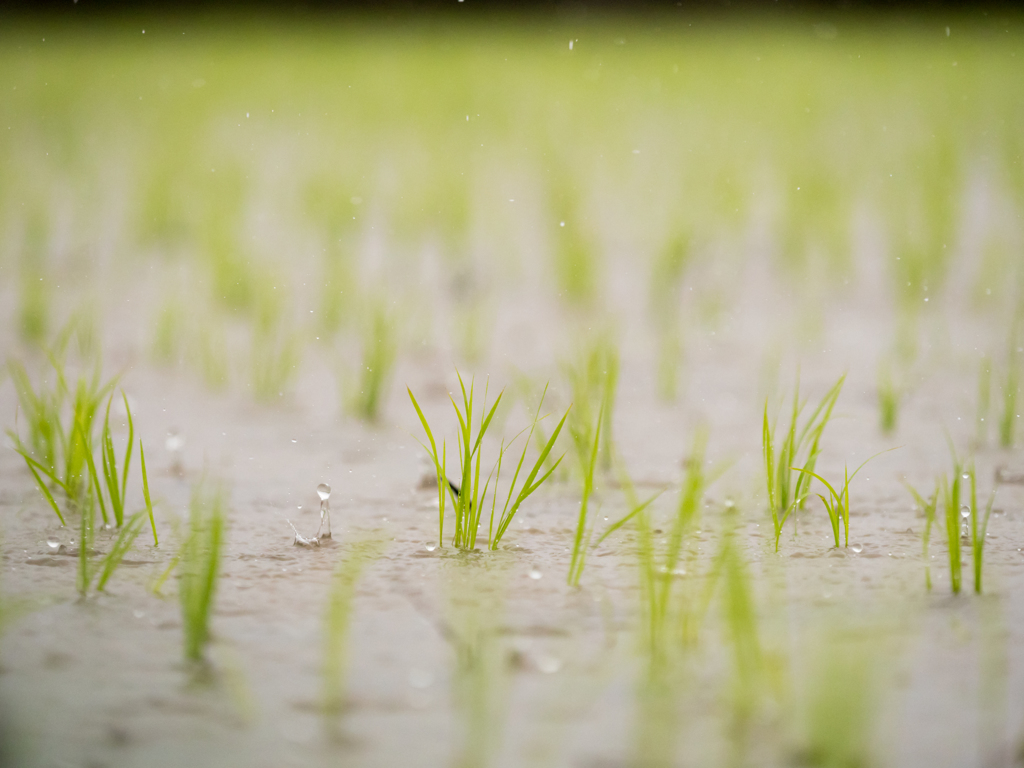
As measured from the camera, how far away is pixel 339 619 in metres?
0.66

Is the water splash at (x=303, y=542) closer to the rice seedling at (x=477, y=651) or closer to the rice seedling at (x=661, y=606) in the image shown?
the rice seedling at (x=477, y=651)

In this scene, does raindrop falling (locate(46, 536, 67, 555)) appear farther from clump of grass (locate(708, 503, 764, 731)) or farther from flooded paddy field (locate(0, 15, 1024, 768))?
clump of grass (locate(708, 503, 764, 731))

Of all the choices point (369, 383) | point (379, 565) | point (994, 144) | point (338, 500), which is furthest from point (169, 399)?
point (994, 144)

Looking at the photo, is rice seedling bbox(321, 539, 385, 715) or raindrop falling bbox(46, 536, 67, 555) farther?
raindrop falling bbox(46, 536, 67, 555)

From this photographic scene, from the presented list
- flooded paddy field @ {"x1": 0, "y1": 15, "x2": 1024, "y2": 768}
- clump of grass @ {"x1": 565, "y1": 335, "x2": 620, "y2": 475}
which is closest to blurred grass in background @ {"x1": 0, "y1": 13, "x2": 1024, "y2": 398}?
flooded paddy field @ {"x1": 0, "y1": 15, "x2": 1024, "y2": 768}

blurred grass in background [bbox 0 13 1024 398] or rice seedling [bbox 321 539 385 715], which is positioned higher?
blurred grass in background [bbox 0 13 1024 398]

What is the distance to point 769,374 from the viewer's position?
153cm

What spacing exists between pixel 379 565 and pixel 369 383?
0.53 meters

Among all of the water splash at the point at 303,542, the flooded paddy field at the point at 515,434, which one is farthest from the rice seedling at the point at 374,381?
the water splash at the point at 303,542

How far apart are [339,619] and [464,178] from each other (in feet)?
7.85

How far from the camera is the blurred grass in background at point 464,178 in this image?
6.45 ft

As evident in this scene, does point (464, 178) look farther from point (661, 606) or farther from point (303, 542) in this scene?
point (661, 606)

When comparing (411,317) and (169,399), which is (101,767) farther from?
(411,317)

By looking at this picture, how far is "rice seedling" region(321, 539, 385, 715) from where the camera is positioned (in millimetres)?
637
